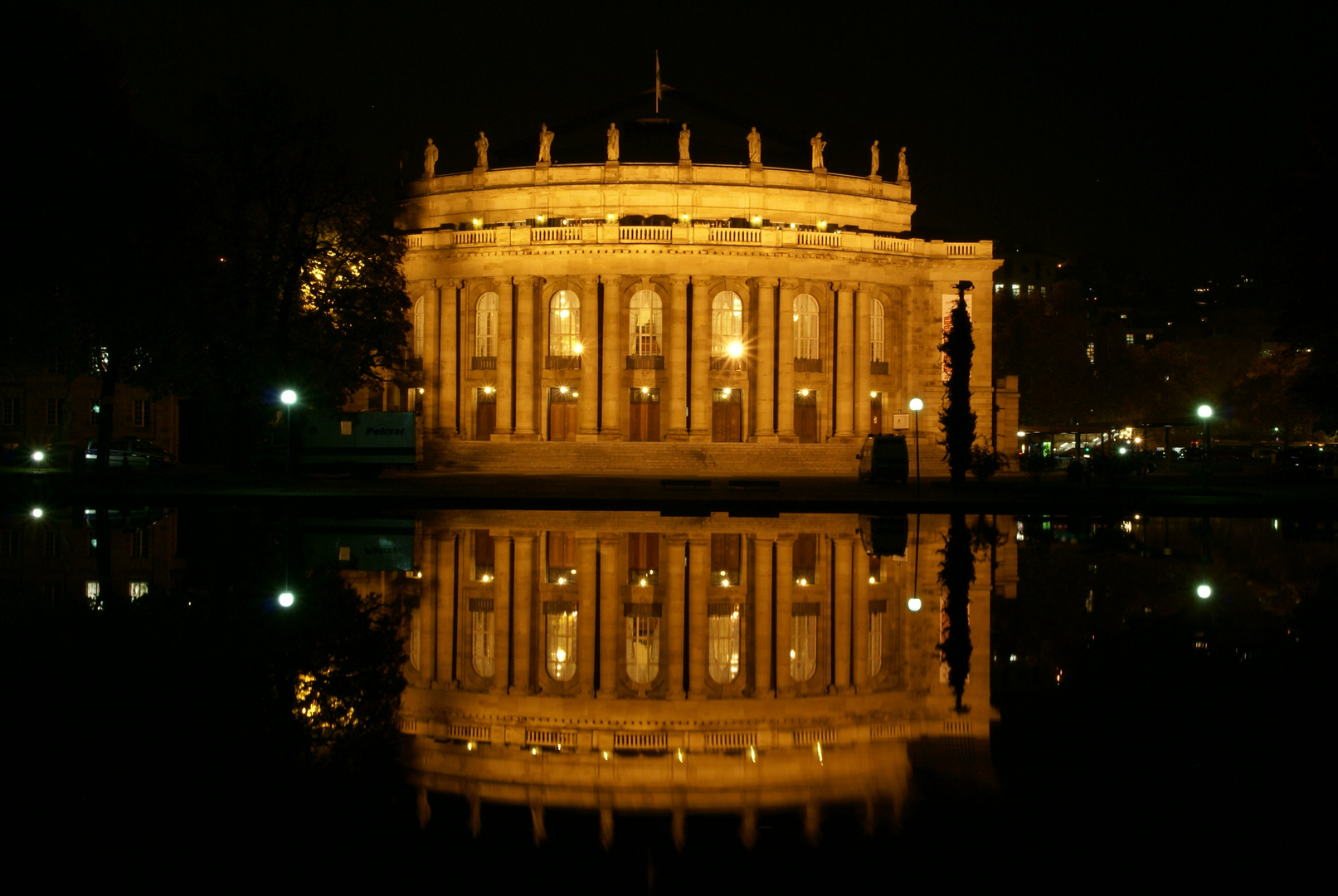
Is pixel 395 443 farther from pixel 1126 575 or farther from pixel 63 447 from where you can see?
pixel 1126 575

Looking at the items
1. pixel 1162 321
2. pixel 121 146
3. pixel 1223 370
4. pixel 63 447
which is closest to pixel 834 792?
pixel 121 146

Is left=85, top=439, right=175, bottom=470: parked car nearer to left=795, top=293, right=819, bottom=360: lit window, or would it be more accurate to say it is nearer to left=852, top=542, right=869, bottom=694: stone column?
left=795, top=293, right=819, bottom=360: lit window

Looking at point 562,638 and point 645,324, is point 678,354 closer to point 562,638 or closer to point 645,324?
point 645,324

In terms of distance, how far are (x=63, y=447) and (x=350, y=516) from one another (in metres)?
45.9

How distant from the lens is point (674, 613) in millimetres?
13633

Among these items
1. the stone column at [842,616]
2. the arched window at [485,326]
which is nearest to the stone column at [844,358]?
the arched window at [485,326]

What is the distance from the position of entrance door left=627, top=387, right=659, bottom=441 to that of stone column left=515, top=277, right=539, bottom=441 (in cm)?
580

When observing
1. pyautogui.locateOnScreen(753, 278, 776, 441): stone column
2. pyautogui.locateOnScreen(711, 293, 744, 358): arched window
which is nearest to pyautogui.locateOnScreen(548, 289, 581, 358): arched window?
pyautogui.locateOnScreen(711, 293, 744, 358): arched window

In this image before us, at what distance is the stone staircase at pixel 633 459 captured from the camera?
57.1 m

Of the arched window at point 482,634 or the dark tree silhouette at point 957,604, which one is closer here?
the dark tree silhouette at point 957,604

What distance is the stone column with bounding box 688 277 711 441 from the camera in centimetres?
6384

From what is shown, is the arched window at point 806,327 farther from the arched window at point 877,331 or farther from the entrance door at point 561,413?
the entrance door at point 561,413

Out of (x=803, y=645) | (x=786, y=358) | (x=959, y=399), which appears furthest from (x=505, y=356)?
(x=803, y=645)

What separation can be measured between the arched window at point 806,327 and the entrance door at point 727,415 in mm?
4565
